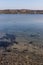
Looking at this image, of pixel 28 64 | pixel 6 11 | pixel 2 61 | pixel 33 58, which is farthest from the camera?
pixel 6 11

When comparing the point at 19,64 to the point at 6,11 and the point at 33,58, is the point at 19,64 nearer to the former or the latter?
Answer: the point at 33,58

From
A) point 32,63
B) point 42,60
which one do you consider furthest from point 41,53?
point 32,63

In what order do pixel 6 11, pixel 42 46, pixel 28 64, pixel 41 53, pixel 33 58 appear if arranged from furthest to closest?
pixel 6 11 → pixel 42 46 → pixel 41 53 → pixel 33 58 → pixel 28 64

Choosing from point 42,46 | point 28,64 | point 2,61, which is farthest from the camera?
point 42,46

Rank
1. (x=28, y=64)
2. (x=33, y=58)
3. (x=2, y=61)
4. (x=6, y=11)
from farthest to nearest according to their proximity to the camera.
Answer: (x=6, y=11)
(x=33, y=58)
(x=2, y=61)
(x=28, y=64)

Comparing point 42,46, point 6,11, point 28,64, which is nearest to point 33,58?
point 28,64

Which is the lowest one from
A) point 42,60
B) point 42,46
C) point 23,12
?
point 23,12

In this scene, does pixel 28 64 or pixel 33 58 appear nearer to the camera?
pixel 28 64

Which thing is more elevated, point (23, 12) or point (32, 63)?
point (32, 63)

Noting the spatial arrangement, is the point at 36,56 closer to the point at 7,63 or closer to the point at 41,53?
the point at 41,53
